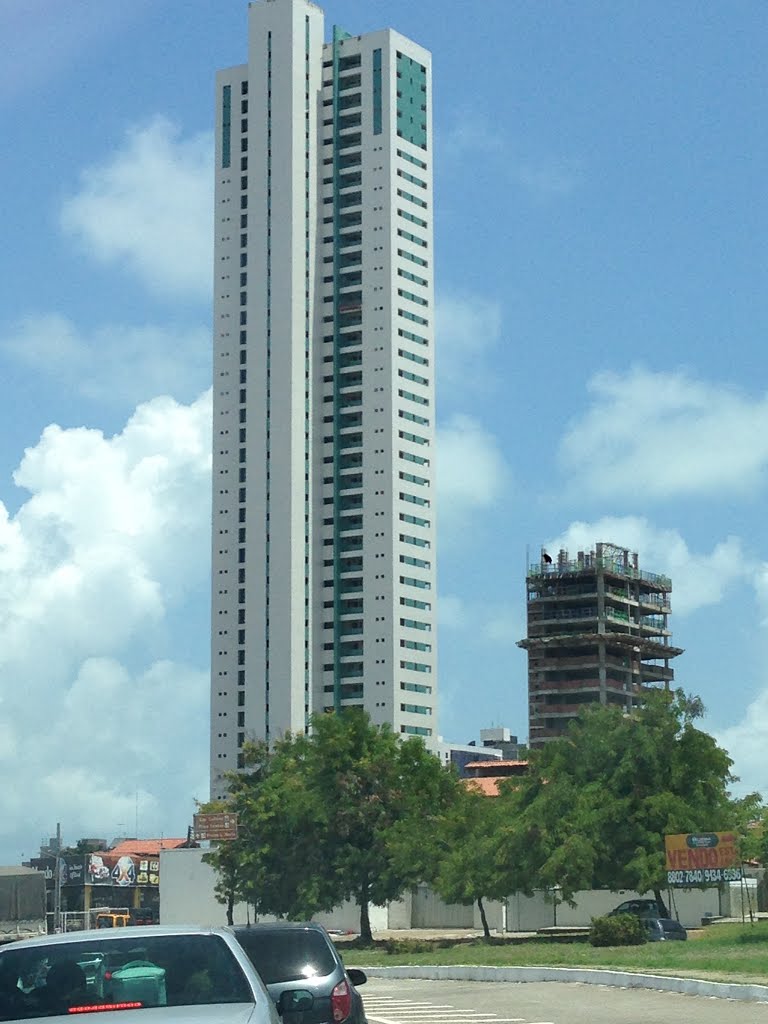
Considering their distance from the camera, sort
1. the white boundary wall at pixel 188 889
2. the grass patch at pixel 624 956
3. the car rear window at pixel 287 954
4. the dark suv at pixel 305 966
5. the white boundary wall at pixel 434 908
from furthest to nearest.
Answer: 1. the white boundary wall at pixel 188 889
2. the white boundary wall at pixel 434 908
3. the grass patch at pixel 624 956
4. the car rear window at pixel 287 954
5. the dark suv at pixel 305 966

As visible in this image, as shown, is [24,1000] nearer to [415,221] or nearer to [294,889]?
[294,889]

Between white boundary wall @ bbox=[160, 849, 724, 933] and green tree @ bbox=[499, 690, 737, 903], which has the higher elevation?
green tree @ bbox=[499, 690, 737, 903]

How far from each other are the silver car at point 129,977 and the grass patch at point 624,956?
70.5ft

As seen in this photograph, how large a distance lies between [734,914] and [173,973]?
65548 mm

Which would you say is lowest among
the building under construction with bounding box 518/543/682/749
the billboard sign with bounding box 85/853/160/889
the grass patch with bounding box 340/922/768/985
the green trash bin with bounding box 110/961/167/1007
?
the billboard sign with bounding box 85/853/160/889

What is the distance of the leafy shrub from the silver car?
3854cm

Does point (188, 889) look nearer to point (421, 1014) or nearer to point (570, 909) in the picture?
point (570, 909)

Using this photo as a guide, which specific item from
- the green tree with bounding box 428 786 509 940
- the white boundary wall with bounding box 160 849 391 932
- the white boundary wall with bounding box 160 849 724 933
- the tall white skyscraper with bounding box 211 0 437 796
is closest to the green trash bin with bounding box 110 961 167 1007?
the white boundary wall with bounding box 160 849 724 933

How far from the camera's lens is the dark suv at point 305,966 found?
14.9m

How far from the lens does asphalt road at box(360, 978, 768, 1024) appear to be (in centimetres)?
2433

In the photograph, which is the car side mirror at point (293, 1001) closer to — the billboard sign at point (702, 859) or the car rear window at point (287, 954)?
the car rear window at point (287, 954)

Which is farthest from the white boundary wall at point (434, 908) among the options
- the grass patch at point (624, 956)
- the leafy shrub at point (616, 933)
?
the leafy shrub at point (616, 933)

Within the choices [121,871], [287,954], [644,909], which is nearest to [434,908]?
[644,909]

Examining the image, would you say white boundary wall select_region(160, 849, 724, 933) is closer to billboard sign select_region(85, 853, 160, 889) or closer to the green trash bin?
billboard sign select_region(85, 853, 160, 889)
